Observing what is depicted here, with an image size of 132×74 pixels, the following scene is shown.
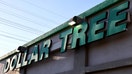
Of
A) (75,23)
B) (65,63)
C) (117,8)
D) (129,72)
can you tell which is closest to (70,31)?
(75,23)

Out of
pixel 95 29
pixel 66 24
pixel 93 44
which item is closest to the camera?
pixel 95 29

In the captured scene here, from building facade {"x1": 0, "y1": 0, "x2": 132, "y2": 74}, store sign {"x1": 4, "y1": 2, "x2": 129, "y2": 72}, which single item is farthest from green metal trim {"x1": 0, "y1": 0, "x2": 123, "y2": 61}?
store sign {"x1": 4, "y1": 2, "x2": 129, "y2": 72}

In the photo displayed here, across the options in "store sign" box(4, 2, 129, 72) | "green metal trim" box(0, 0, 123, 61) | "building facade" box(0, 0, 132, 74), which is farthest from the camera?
"green metal trim" box(0, 0, 123, 61)

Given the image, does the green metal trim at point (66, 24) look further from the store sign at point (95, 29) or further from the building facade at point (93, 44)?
the store sign at point (95, 29)

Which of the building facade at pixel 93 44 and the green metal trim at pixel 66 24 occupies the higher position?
the green metal trim at pixel 66 24

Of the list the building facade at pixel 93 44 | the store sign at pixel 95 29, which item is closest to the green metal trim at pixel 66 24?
the building facade at pixel 93 44

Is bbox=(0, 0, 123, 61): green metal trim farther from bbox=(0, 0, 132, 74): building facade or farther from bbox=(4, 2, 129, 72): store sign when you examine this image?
bbox=(4, 2, 129, 72): store sign

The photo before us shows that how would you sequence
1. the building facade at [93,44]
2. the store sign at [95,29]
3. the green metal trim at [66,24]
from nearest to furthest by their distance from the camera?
the building facade at [93,44], the store sign at [95,29], the green metal trim at [66,24]

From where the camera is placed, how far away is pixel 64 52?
47.0 feet

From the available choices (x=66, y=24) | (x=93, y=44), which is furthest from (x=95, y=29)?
(x=66, y=24)

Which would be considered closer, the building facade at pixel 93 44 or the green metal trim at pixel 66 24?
the building facade at pixel 93 44

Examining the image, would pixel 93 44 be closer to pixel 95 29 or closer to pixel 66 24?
pixel 95 29

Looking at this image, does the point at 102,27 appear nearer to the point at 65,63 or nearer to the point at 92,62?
the point at 92,62

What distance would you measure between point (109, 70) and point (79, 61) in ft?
6.99
